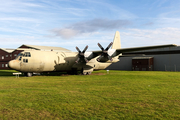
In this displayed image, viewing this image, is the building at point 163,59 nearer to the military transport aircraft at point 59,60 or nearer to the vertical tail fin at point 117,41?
the vertical tail fin at point 117,41

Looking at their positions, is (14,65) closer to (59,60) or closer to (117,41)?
(59,60)

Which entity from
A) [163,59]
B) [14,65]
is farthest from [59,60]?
[163,59]

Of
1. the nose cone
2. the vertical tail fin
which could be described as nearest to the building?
the vertical tail fin

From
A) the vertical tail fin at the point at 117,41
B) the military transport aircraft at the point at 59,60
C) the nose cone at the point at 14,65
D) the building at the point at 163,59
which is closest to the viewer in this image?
the nose cone at the point at 14,65

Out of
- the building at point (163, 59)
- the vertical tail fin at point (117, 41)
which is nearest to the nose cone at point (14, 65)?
the vertical tail fin at point (117, 41)

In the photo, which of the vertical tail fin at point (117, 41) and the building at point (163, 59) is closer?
the vertical tail fin at point (117, 41)

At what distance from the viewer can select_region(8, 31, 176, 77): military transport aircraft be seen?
940 inches

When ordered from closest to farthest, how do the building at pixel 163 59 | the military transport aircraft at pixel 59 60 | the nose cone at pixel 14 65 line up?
the nose cone at pixel 14 65, the military transport aircraft at pixel 59 60, the building at pixel 163 59

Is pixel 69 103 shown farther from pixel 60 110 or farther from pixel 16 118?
pixel 16 118

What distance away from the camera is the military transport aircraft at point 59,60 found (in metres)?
23.9

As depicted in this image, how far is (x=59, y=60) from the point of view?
27.1 metres

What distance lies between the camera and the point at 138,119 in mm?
6324

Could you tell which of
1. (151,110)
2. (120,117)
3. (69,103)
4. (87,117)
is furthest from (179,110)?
(69,103)

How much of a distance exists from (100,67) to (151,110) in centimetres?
2549
